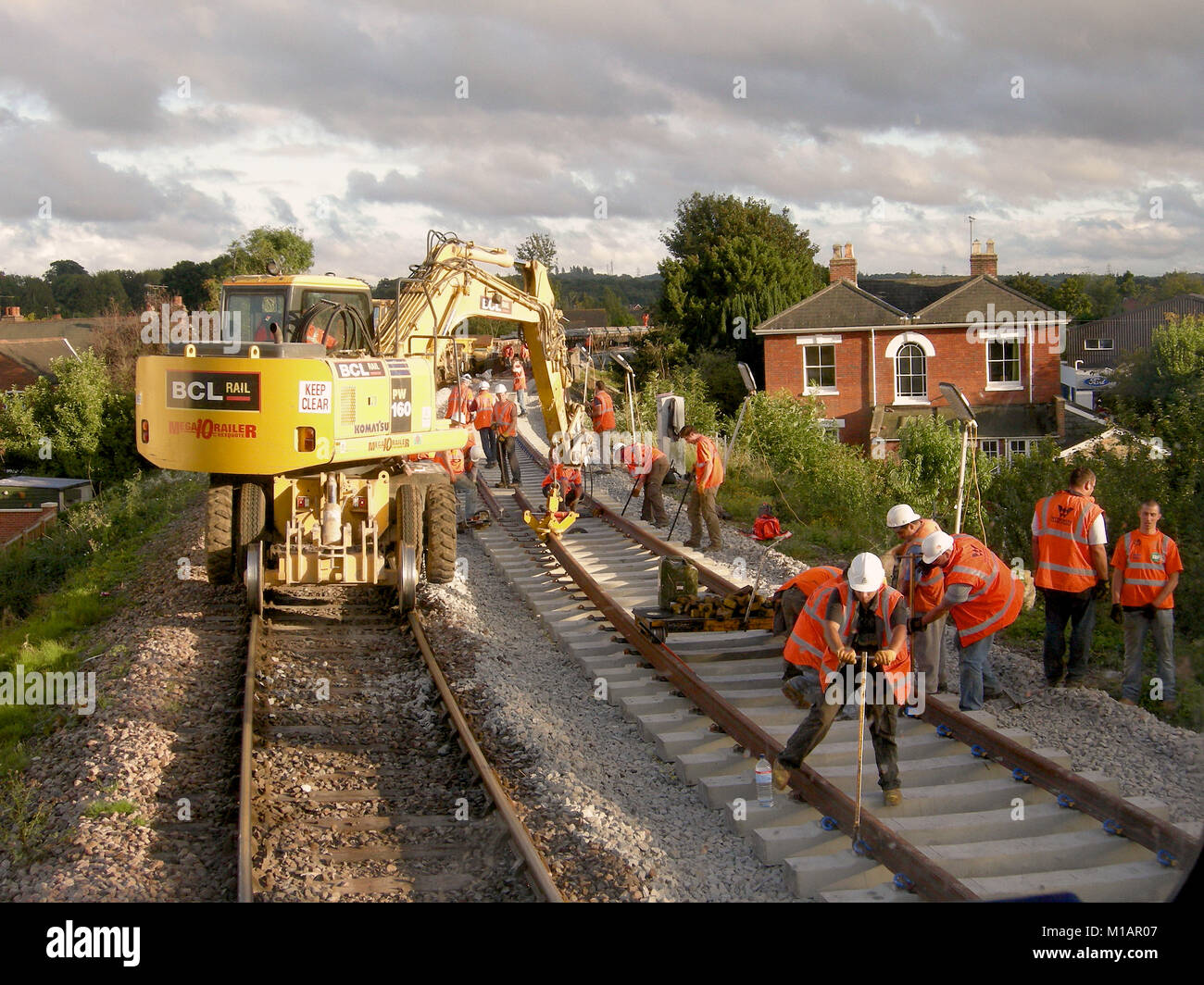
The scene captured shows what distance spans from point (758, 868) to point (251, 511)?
6736mm

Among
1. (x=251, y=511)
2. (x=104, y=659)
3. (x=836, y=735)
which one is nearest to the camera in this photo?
(x=836, y=735)

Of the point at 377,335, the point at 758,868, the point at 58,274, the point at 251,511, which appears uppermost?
the point at 58,274

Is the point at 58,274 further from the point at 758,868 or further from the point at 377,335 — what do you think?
the point at 758,868

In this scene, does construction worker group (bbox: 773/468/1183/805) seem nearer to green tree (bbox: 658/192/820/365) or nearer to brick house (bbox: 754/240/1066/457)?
brick house (bbox: 754/240/1066/457)

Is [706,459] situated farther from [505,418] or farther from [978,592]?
[978,592]

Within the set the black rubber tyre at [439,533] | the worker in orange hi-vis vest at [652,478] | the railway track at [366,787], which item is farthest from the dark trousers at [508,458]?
the railway track at [366,787]

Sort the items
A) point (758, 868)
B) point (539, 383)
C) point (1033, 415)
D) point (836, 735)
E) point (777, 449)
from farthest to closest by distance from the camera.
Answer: point (1033, 415) < point (777, 449) < point (539, 383) < point (836, 735) < point (758, 868)

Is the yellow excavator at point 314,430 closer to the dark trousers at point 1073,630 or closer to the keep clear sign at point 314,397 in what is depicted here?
the keep clear sign at point 314,397

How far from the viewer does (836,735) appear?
7902mm

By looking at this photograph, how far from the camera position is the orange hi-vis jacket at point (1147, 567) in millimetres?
8453

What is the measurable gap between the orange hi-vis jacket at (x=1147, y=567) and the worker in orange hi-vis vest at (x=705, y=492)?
5.81 meters

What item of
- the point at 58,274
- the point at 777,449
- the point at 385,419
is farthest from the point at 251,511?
the point at 58,274

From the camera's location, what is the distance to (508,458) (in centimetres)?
1933
